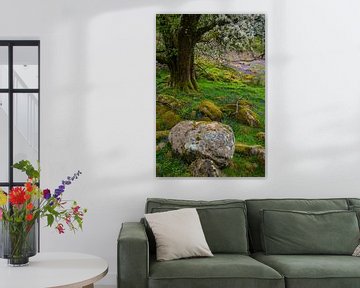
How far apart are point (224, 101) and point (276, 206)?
3.22 feet

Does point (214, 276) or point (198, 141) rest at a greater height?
point (198, 141)

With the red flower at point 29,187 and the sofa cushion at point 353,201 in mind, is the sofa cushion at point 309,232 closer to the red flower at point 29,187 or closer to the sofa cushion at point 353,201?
the sofa cushion at point 353,201

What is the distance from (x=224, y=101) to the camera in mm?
4762

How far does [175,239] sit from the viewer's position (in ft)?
13.0

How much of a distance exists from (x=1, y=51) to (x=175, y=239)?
2.21 metres

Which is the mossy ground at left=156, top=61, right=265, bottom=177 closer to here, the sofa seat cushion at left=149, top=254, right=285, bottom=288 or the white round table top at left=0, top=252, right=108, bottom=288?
the sofa seat cushion at left=149, top=254, right=285, bottom=288

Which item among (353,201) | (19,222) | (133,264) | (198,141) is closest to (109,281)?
(133,264)

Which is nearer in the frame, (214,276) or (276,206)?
(214,276)

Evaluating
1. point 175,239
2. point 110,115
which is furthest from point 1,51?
point 175,239

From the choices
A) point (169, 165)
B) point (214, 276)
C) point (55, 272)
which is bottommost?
point (214, 276)

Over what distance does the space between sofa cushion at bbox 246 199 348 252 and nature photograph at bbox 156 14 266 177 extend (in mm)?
356

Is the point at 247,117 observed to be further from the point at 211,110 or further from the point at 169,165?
the point at 169,165

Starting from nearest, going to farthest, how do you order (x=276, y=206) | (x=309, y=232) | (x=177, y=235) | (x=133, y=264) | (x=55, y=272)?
(x=55, y=272) → (x=133, y=264) → (x=177, y=235) → (x=309, y=232) → (x=276, y=206)

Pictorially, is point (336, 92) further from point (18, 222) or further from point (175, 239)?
point (18, 222)
